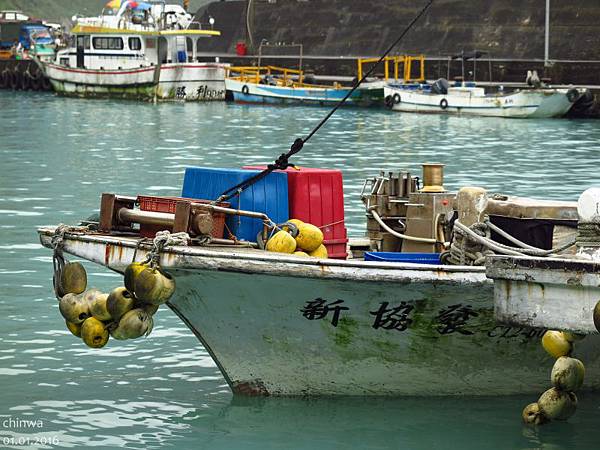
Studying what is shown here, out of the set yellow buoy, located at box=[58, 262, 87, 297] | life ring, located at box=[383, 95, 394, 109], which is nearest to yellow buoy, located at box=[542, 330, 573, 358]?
yellow buoy, located at box=[58, 262, 87, 297]

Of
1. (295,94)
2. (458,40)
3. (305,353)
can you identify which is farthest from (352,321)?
(458,40)

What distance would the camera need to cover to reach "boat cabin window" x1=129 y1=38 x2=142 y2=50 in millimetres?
50625

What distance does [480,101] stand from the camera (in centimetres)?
3944

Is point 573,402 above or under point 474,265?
under

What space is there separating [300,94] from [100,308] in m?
37.8

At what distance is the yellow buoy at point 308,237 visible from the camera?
844cm

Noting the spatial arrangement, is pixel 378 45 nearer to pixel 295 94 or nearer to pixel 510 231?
pixel 295 94

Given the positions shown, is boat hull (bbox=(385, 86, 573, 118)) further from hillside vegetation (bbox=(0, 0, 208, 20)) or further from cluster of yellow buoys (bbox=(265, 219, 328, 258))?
hillside vegetation (bbox=(0, 0, 208, 20))

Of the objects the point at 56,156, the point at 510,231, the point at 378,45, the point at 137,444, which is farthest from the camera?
the point at 378,45

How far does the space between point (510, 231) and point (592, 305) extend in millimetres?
1687

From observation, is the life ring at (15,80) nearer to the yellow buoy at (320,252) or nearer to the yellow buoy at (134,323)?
the yellow buoy at (320,252)

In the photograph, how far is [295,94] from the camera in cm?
4562

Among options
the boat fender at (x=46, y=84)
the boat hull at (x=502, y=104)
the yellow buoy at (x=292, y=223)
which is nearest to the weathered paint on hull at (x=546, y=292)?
the yellow buoy at (x=292, y=223)

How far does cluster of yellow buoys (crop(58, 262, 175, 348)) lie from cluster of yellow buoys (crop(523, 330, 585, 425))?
224 centimetres
